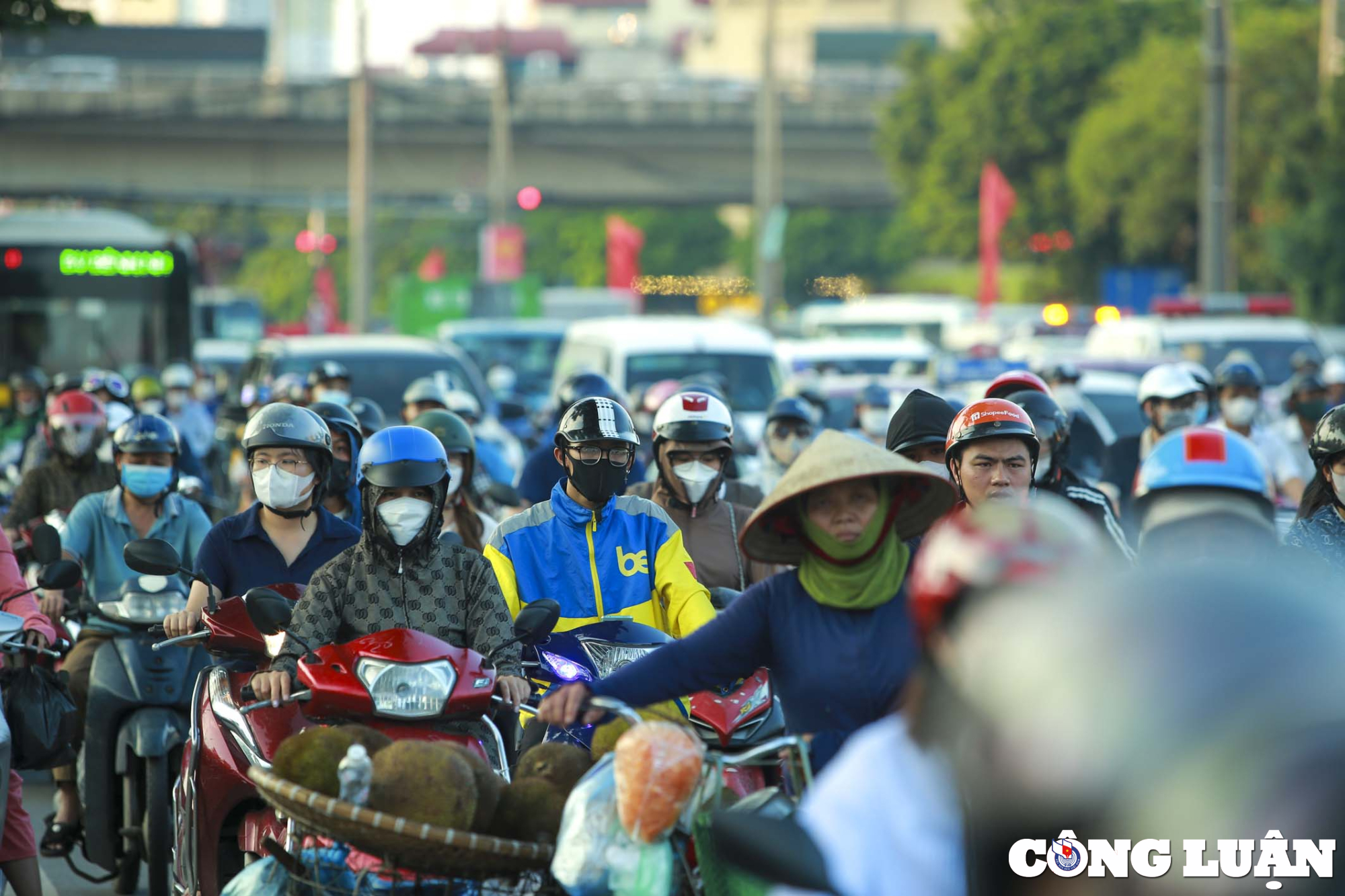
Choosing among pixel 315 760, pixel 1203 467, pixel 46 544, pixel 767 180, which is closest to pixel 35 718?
pixel 46 544

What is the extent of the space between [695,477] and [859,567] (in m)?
3.53

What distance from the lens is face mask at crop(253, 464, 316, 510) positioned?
21.5ft

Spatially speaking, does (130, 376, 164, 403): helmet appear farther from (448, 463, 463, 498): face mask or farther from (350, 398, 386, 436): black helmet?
(448, 463, 463, 498): face mask

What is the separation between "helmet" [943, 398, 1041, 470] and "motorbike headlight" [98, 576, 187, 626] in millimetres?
2832

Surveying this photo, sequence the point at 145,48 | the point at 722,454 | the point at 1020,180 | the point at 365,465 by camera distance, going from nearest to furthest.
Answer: the point at 365,465 < the point at 722,454 < the point at 1020,180 < the point at 145,48

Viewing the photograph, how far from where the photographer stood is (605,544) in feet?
20.9

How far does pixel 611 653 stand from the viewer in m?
5.51

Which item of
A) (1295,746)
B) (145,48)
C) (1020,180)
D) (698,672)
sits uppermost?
(145,48)

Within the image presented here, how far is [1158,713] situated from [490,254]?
143 feet

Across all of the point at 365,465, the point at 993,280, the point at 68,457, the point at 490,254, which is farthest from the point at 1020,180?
the point at 365,465

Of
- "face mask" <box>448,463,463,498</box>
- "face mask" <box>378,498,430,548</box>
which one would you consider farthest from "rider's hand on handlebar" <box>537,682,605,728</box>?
"face mask" <box>448,463,463,498</box>

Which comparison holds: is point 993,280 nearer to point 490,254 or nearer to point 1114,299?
point 1114,299

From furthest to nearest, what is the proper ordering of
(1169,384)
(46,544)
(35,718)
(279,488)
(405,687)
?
(1169,384) → (279,488) → (46,544) → (35,718) → (405,687)

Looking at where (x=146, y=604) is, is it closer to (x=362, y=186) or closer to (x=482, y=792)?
(x=482, y=792)
